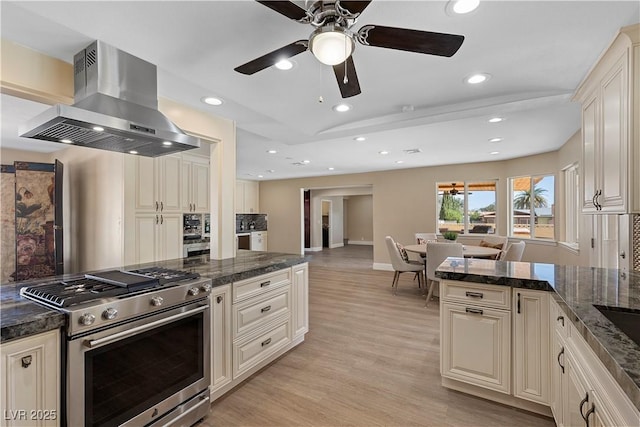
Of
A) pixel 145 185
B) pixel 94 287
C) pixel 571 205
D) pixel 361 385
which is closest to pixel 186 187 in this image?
pixel 145 185

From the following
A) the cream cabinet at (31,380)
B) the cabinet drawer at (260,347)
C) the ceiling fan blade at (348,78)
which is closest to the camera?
the cream cabinet at (31,380)

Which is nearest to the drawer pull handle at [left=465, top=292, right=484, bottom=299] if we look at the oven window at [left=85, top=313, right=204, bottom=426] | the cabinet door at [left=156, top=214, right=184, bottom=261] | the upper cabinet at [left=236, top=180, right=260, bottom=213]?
the oven window at [left=85, top=313, right=204, bottom=426]

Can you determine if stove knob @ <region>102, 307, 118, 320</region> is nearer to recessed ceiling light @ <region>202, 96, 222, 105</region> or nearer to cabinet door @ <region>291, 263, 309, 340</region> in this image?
cabinet door @ <region>291, 263, 309, 340</region>

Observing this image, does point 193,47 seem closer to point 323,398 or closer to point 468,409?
point 323,398

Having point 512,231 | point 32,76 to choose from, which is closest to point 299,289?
point 32,76

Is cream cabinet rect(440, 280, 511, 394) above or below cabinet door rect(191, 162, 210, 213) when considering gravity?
below

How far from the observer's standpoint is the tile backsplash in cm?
848

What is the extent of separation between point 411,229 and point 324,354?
475cm

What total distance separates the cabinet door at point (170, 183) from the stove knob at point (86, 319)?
2649 mm

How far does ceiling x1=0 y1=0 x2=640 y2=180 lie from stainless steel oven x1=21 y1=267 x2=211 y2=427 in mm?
1445

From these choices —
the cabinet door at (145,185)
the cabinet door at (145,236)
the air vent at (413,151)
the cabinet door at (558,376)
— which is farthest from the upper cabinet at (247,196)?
the cabinet door at (558,376)

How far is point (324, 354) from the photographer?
283 cm

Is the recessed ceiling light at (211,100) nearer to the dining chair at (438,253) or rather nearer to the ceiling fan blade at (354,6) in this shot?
the ceiling fan blade at (354,6)

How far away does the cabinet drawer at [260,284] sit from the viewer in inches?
89.3
